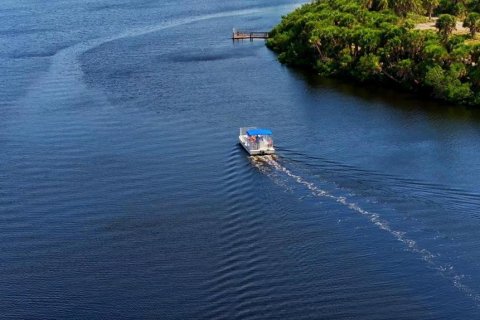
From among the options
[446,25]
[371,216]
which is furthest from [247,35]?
[371,216]

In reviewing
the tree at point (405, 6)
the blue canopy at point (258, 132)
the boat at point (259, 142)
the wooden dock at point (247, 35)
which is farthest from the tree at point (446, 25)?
the wooden dock at point (247, 35)

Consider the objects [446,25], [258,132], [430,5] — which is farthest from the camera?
[430,5]

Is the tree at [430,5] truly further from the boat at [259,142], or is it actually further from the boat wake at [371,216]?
the boat wake at [371,216]

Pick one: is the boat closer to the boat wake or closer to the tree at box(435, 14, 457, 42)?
the boat wake

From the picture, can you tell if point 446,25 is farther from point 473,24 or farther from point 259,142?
point 259,142

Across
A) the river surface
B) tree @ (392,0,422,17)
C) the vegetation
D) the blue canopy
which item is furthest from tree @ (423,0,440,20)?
the blue canopy

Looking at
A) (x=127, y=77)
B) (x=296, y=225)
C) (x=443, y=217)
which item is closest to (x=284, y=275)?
(x=296, y=225)
